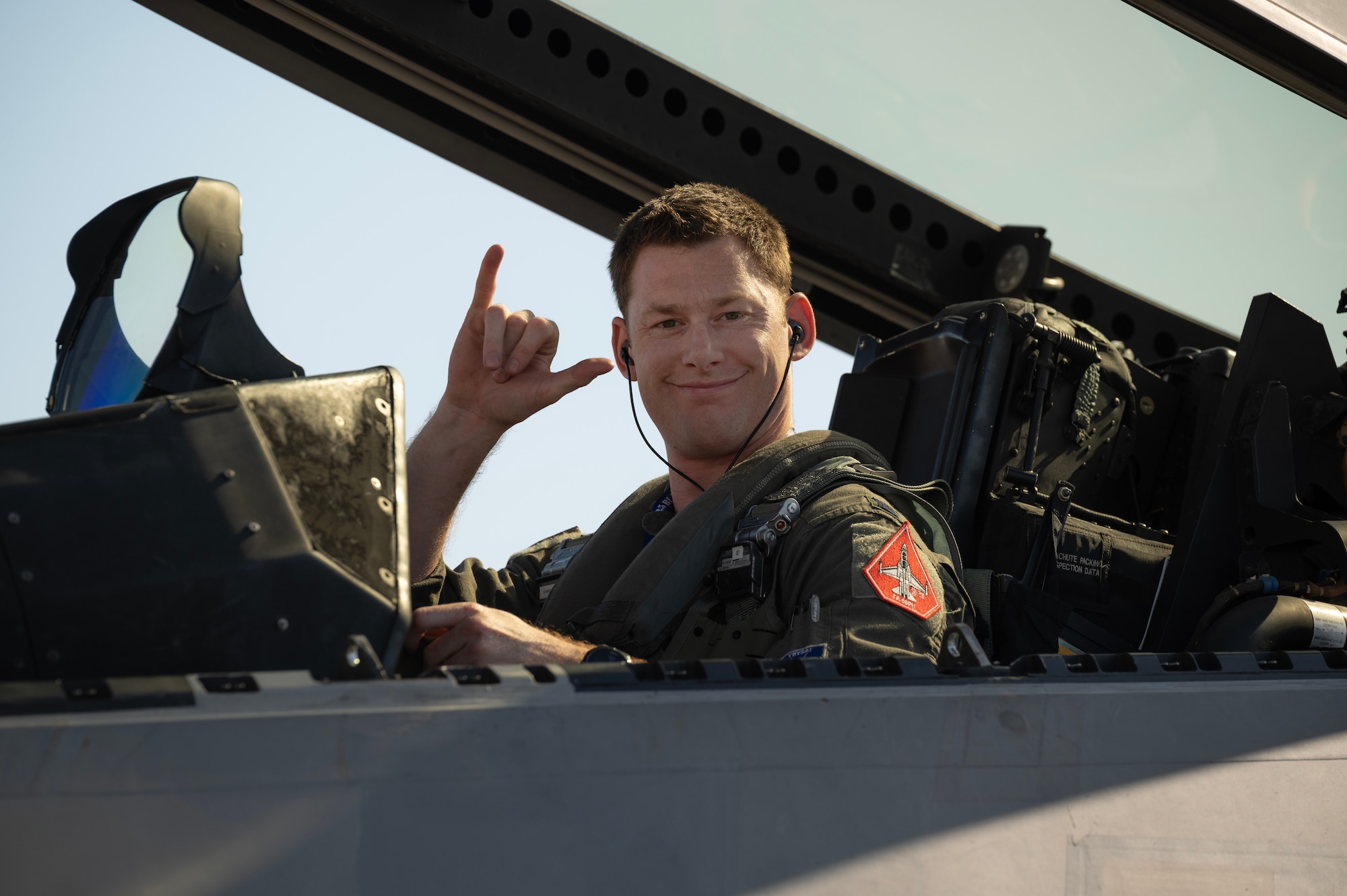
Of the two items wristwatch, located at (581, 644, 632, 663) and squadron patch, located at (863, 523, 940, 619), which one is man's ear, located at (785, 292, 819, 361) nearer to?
squadron patch, located at (863, 523, 940, 619)

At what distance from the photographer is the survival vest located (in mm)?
1509

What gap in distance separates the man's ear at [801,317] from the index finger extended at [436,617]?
38.5 inches

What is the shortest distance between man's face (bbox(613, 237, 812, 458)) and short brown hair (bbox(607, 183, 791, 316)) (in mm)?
20

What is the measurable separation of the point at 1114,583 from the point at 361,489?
4.76ft

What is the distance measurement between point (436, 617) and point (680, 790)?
486 millimetres

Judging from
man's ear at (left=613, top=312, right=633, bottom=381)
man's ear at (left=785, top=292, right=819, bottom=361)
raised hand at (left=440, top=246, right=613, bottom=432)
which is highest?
man's ear at (left=785, top=292, right=819, bottom=361)

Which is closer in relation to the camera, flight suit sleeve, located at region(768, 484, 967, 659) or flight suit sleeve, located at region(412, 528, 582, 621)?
flight suit sleeve, located at region(768, 484, 967, 659)

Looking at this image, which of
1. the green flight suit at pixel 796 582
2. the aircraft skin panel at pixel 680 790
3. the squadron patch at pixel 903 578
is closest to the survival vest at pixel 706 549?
the green flight suit at pixel 796 582

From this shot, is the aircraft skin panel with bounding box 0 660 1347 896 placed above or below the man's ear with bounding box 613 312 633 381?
below

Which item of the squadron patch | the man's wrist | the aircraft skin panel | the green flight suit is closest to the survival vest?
the green flight suit

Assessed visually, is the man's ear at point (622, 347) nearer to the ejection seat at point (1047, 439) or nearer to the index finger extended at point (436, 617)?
the ejection seat at point (1047, 439)

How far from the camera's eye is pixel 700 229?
193cm

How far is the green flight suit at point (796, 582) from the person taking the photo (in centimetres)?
140

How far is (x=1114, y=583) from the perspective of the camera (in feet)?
6.60
